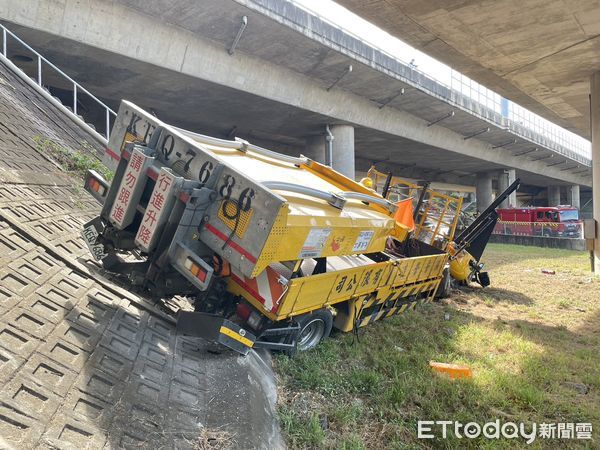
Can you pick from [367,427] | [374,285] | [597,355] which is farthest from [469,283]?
[367,427]

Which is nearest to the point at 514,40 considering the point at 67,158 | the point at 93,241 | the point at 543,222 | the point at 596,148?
the point at 596,148

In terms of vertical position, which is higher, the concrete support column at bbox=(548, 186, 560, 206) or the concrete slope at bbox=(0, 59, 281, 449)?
the concrete support column at bbox=(548, 186, 560, 206)

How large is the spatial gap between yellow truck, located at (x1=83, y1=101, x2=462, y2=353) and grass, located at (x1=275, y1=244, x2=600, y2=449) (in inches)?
24.7

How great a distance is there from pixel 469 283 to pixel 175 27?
10.9 meters

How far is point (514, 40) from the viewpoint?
32.3ft

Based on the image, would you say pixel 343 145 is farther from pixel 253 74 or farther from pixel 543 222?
pixel 543 222

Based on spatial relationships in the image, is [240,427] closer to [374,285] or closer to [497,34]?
[374,285]

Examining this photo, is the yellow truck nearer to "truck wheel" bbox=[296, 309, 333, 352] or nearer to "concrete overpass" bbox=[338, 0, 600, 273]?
"truck wheel" bbox=[296, 309, 333, 352]

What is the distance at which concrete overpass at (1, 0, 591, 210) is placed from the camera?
10266mm

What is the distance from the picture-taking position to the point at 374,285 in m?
5.97

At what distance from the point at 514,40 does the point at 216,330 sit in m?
10.2

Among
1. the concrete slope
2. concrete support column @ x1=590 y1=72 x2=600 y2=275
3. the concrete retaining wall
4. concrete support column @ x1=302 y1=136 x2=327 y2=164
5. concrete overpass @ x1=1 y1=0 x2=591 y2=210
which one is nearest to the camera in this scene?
the concrete slope

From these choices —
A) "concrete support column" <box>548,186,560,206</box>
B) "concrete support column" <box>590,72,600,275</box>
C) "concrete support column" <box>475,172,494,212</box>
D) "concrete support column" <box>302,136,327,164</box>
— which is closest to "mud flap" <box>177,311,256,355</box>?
"concrete support column" <box>590,72,600,275</box>

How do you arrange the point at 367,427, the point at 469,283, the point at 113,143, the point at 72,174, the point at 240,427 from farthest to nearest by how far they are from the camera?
the point at 469,283, the point at 72,174, the point at 113,143, the point at 367,427, the point at 240,427
